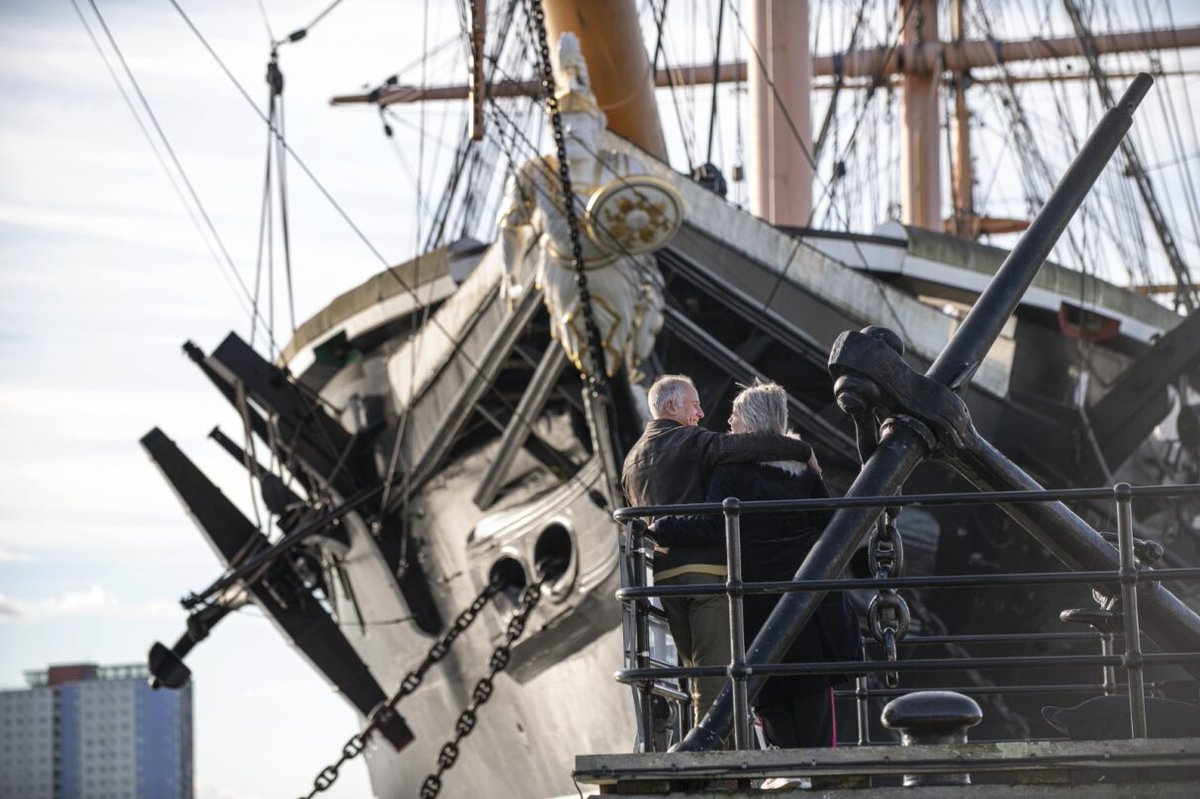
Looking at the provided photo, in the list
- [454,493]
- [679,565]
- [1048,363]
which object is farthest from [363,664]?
[679,565]

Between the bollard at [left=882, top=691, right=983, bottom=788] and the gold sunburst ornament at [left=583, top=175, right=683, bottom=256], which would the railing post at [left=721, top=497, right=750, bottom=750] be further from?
the gold sunburst ornament at [left=583, top=175, right=683, bottom=256]

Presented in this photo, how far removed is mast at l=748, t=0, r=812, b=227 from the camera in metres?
19.4

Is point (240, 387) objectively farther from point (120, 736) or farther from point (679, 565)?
point (120, 736)

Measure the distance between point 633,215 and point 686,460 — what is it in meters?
6.21

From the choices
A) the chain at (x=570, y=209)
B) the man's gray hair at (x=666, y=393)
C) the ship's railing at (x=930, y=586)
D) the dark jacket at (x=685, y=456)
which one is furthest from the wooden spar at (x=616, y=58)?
the ship's railing at (x=930, y=586)

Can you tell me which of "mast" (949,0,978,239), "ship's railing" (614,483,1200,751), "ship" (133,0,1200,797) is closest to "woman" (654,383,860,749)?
"ship's railing" (614,483,1200,751)

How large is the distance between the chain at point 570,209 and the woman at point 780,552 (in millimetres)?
5828

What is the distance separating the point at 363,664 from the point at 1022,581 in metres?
12.7

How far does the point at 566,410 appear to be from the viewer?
14.0 metres

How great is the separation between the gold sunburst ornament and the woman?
20.2 feet

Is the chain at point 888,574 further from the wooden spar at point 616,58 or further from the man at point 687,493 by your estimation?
the wooden spar at point 616,58

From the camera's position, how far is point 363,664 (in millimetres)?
17078

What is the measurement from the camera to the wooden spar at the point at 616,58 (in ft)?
45.9

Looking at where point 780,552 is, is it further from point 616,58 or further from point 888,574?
point 616,58
